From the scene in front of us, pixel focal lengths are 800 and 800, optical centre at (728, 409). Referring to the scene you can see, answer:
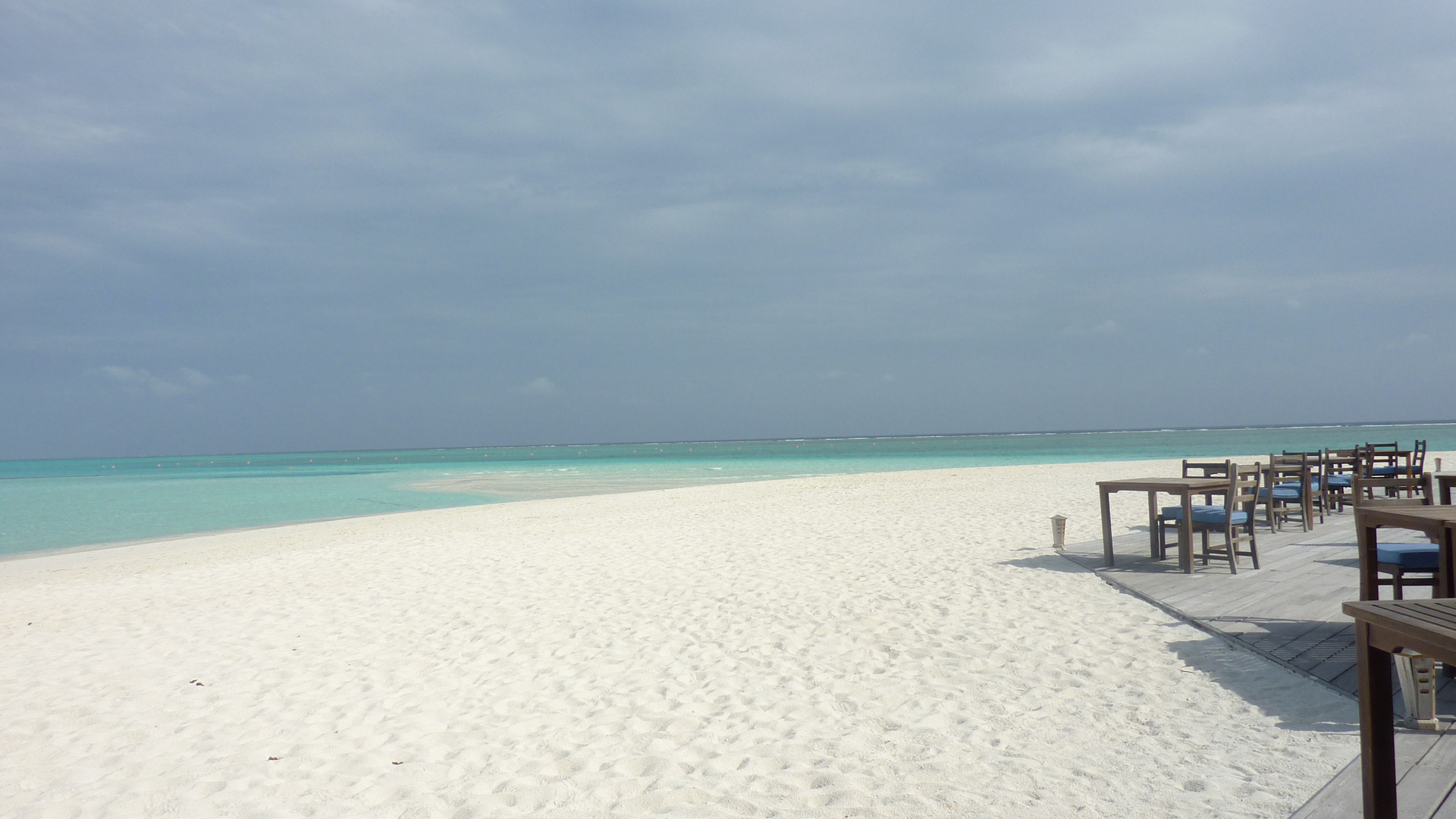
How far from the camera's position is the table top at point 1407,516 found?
418 cm

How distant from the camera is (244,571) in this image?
35.0ft

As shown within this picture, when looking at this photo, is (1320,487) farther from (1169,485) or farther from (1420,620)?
(1420,620)

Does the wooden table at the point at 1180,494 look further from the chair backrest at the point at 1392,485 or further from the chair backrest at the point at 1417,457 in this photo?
the chair backrest at the point at 1417,457

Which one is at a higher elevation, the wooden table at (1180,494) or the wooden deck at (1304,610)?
the wooden table at (1180,494)

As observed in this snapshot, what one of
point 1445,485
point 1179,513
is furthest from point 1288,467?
point 1445,485

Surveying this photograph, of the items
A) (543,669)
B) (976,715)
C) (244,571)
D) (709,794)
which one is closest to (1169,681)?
(976,715)

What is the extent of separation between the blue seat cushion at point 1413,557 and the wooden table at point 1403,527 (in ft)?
0.29

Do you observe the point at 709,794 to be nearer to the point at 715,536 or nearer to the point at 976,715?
the point at 976,715

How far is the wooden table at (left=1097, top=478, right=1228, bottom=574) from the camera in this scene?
24.3 ft

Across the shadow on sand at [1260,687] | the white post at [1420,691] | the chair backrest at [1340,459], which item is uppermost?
the chair backrest at [1340,459]

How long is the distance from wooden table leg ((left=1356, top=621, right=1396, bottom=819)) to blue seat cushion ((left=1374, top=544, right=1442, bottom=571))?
2845 mm

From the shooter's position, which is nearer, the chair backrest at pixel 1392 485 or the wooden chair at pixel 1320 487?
the chair backrest at pixel 1392 485

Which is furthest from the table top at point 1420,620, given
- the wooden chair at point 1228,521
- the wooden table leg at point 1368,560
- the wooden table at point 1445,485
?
the wooden chair at point 1228,521

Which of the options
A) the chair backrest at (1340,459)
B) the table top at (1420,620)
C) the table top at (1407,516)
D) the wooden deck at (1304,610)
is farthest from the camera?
the chair backrest at (1340,459)
